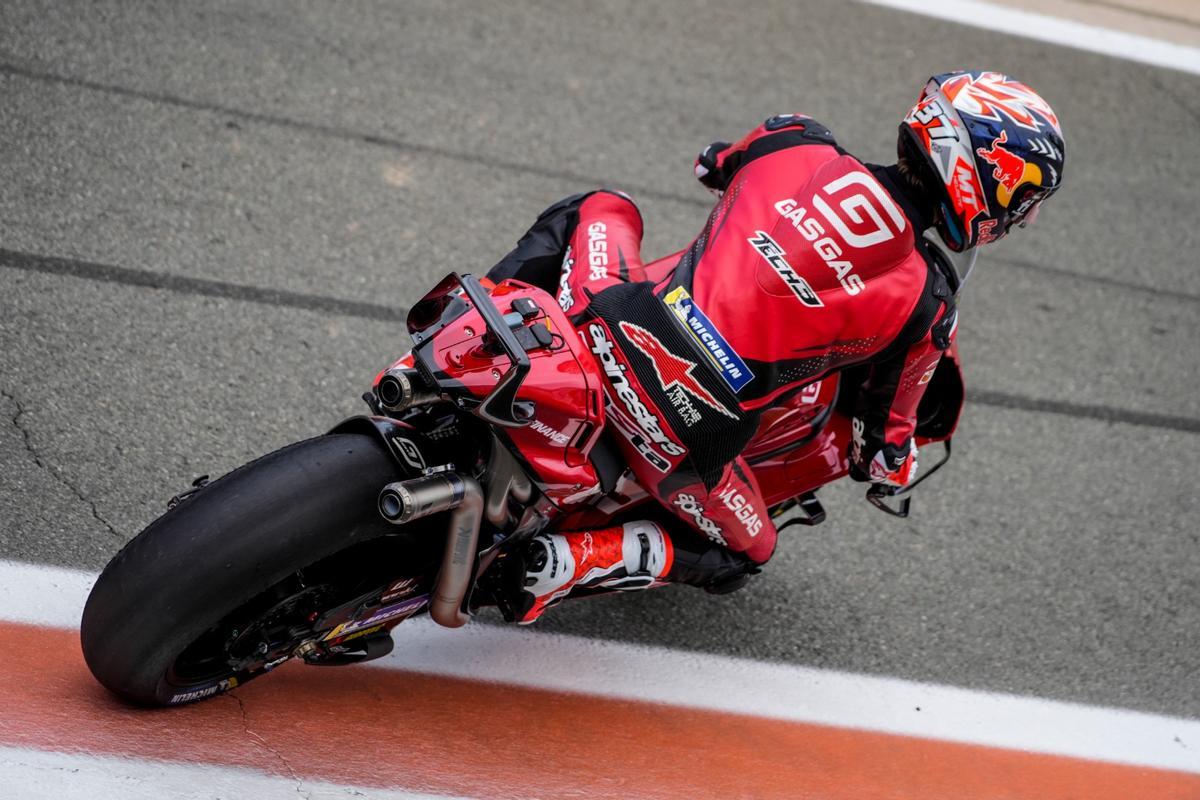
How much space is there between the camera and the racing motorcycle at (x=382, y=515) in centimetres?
275

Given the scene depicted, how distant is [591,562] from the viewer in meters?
3.33

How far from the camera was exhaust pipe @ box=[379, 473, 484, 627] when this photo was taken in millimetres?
2787

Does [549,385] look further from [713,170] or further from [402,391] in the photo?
[713,170]

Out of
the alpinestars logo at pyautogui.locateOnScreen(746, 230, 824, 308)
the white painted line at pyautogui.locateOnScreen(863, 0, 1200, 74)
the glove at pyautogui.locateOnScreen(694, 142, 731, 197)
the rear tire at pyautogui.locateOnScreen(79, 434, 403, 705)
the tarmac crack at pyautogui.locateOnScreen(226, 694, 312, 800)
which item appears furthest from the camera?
the white painted line at pyautogui.locateOnScreen(863, 0, 1200, 74)

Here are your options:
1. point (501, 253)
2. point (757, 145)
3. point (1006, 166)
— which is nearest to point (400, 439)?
point (757, 145)

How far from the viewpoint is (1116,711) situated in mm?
4227

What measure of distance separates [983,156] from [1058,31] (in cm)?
558

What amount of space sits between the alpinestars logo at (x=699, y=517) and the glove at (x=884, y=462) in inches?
15.9

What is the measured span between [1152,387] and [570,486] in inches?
144

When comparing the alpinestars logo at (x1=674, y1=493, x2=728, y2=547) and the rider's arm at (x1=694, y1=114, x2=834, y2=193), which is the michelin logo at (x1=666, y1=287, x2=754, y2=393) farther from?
the rider's arm at (x1=694, y1=114, x2=834, y2=193)

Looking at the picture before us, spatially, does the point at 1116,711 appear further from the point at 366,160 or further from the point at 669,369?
the point at 366,160

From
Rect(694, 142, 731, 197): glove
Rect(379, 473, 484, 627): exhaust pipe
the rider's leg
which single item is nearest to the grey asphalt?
the rider's leg

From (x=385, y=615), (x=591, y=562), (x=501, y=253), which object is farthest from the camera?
(x=501, y=253)

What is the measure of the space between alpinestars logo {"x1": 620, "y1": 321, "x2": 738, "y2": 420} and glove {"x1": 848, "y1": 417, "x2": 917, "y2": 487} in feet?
1.71
